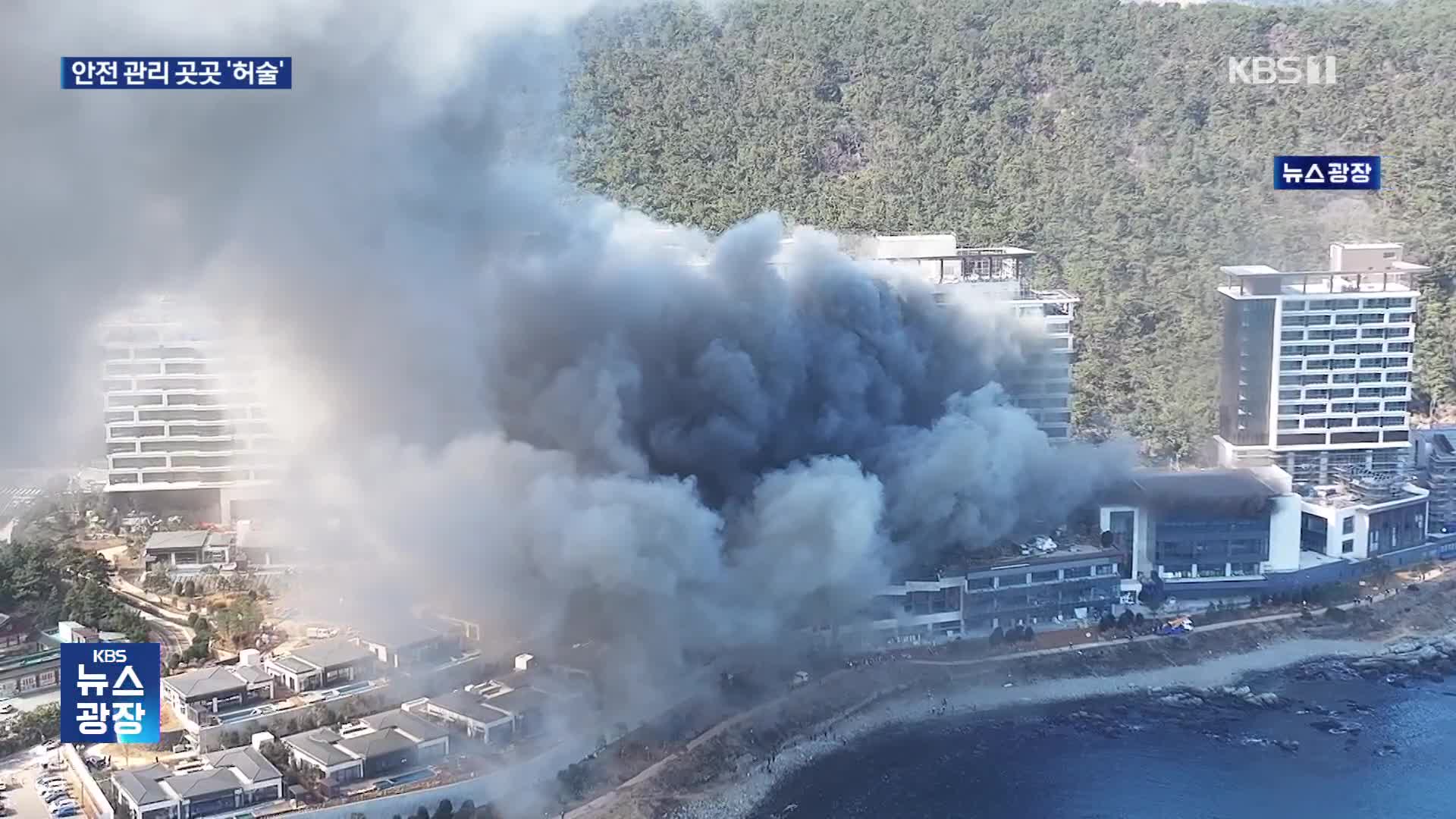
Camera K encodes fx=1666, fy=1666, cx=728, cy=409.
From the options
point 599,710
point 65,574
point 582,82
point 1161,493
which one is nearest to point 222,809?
point 599,710

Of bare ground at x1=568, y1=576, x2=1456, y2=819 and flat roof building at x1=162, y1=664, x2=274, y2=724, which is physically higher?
flat roof building at x1=162, y1=664, x2=274, y2=724

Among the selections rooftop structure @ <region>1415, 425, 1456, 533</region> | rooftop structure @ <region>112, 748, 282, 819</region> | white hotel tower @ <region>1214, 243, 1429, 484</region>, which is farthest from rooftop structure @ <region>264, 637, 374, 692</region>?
rooftop structure @ <region>1415, 425, 1456, 533</region>

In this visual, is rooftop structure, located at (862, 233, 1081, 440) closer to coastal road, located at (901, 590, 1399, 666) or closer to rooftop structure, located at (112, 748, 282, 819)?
coastal road, located at (901, 590, 1399, 666)

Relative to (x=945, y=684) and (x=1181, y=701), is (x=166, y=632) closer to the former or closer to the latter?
(x=945, y=684)

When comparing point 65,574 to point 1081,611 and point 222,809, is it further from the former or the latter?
point 1081,611

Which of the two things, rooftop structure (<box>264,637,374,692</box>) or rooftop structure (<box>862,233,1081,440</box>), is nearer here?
rooftop structure (<box>264,637,374,692</box>)

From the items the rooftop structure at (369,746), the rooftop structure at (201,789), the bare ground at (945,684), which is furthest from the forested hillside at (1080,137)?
the rooftop structure at (201,789)

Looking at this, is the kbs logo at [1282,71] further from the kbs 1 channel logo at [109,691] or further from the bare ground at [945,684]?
the kbs 1 channel logo at [109,691]
